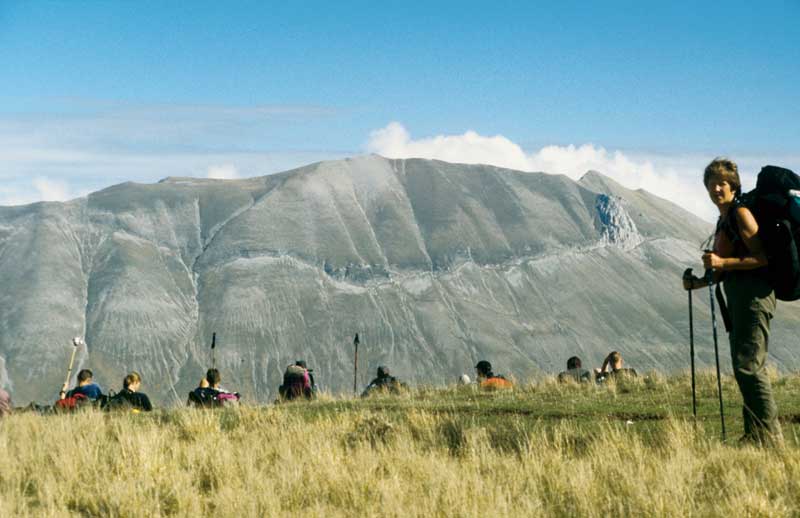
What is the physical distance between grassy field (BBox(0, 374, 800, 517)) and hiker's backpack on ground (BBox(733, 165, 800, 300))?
142 cm

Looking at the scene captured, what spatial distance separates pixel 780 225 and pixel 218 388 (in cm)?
1061

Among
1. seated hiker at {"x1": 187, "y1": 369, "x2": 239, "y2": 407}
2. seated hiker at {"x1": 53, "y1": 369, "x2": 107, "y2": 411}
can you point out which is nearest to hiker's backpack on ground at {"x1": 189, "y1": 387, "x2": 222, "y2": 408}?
seated hiker at {"x1": 187, "y1": 369, "x2": 239, "y2": 407}

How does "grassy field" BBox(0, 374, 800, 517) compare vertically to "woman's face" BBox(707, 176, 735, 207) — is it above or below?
below

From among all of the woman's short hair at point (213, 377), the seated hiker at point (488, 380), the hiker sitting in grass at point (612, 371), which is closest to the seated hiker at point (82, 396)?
the woman's short hair at point (213, 377)

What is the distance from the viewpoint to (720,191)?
320 inches

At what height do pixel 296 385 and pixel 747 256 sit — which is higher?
pixel 747 256

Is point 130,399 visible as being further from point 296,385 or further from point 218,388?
point 296,385

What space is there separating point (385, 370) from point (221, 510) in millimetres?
11699

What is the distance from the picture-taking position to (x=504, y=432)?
31.6ft

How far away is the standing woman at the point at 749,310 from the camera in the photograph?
25.5 feet

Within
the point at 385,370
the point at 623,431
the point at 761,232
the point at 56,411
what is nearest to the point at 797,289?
the point at 761,232

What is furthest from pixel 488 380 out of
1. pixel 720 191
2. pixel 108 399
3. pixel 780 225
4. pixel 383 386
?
pixel 780 225

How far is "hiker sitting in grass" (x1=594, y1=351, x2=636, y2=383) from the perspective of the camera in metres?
16.2

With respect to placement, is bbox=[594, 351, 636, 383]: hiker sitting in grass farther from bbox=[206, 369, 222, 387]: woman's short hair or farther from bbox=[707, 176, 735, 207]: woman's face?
bbox=[707, 176, 735, 207]: woman's face
